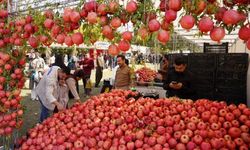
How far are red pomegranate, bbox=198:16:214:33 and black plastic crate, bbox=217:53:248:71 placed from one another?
18.6ft

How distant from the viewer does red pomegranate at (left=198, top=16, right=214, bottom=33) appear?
7.67ft

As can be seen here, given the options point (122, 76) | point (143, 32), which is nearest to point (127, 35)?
point (143, 32)

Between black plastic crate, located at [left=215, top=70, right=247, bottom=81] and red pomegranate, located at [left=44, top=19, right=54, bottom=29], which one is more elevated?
red pomegranate, located at [left=44, top=19, right=54, bottom=29]

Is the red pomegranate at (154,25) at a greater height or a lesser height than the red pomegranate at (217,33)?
greater

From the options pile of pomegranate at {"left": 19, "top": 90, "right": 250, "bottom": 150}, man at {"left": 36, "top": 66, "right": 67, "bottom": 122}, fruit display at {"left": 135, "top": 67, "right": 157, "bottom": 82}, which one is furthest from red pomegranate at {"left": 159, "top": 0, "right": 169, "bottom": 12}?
fruit display at {"left": 135, "top": 67, "right": 157, "bottom": 82}

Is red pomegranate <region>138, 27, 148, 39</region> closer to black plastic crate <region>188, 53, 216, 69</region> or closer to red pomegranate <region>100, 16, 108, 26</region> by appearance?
red pomegranate <region>100, 16, 108, 26</region>

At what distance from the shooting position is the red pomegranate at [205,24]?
2.34 metres

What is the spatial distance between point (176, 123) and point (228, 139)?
523 mm

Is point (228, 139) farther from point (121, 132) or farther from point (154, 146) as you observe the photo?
point (121, 132)

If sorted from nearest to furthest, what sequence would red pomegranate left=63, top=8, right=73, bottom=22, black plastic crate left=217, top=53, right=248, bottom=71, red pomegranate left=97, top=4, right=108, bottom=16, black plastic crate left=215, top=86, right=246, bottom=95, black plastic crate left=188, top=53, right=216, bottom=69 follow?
red pomegranate left=97, top=4, right=108, bottom=16, red pomegranate left=63, top=8, right=73, bottom=22, black plastic crate left=215, top=86, right=246, bottom=95, black plastic crate left=217, top=53, right=248, bottom=71, black plastic crate left=188, top=53, right=216, bottom=69

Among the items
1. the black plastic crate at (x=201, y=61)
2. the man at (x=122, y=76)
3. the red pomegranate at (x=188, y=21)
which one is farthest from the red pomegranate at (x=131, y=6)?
the black plastic crate at (x=201, y=61)

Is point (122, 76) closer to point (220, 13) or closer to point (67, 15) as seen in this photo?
point (67, 15)

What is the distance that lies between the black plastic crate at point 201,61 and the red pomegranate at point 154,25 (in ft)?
19.7

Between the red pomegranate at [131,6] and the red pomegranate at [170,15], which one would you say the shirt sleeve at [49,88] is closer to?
the red pomegranate at [131,6]
